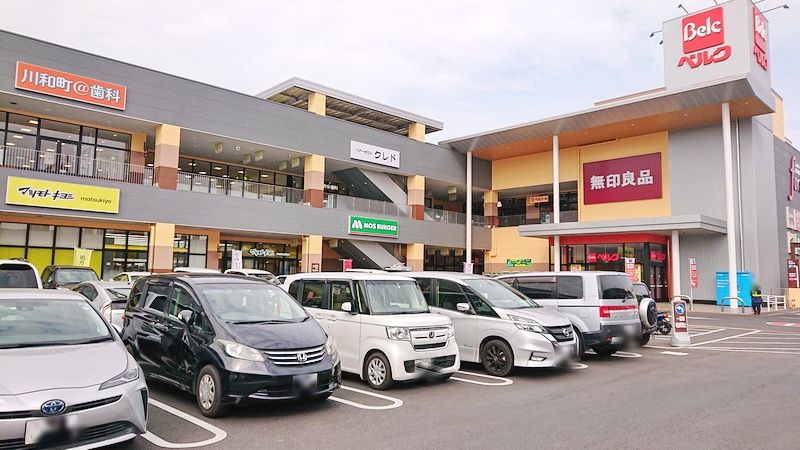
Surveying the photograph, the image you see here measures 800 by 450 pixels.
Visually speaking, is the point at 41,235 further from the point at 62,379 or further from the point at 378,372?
the point at 62,379

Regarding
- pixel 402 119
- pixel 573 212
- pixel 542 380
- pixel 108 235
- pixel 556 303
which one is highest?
pixel 402 119

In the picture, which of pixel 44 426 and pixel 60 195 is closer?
pixel 44 426

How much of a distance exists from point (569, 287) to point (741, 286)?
68.3 feet

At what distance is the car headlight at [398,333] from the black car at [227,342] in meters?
1.18

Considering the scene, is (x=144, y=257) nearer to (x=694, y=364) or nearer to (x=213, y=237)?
(x=213, y=237)

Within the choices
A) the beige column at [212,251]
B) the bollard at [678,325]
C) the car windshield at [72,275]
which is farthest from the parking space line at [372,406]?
the beige column at [212,251]

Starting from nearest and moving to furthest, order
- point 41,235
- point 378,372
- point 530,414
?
1. point 530,414
2. point 378,372
3. point 41,235

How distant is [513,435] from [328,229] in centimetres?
2441

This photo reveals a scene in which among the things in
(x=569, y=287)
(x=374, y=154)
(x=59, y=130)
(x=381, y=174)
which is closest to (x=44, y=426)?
(x=569, y=287)

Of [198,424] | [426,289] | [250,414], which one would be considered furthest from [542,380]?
[198,424]

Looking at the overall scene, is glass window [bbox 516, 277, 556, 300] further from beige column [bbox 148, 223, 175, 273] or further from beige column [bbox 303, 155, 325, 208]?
beige column [bbox 303, 155, 325, 208]

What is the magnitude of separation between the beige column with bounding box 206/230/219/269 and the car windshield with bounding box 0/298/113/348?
2330 centimetres

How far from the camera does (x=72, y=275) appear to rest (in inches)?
671

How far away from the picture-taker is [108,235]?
82.4ft
